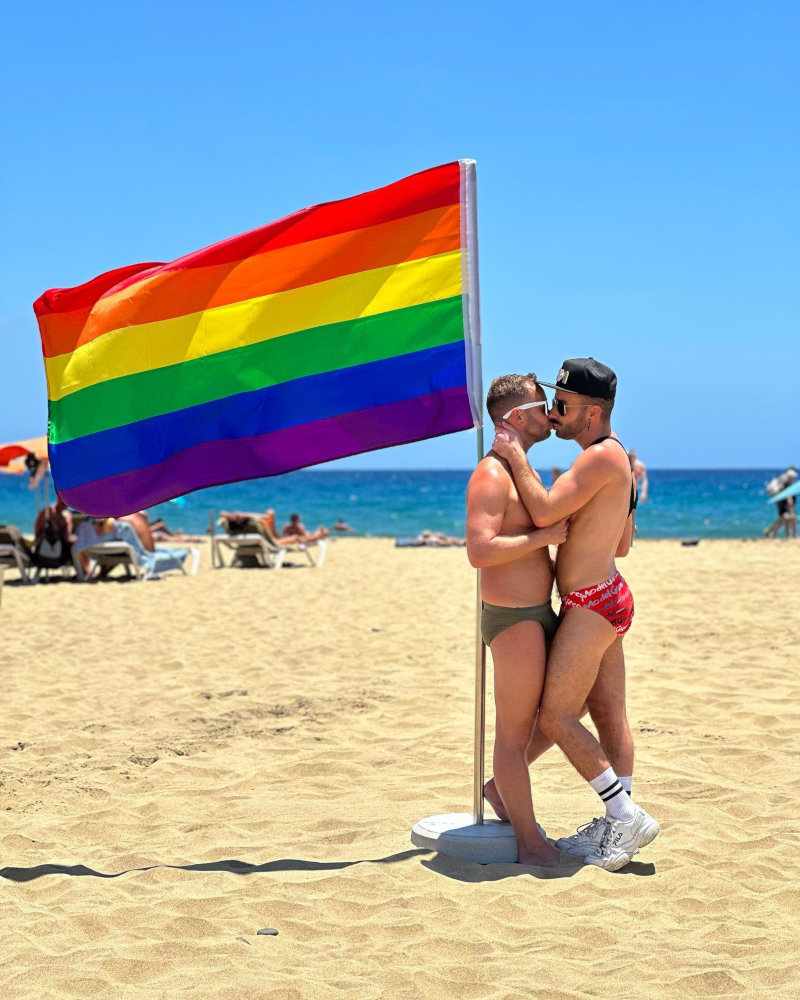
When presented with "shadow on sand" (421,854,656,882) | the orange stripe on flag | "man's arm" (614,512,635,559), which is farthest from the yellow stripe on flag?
"shadow on sand" (421,854,656,882)

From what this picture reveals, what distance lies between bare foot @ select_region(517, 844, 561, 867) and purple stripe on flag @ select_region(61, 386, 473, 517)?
5.17ft

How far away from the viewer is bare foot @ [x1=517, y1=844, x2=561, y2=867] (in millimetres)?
4184

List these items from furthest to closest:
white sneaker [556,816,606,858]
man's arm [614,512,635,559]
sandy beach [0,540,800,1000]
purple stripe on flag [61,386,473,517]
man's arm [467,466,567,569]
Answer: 1. man's arm [614,512,635,559]
2. purple stripe on flag [61,386,473,517]
3. white sneaker [556,816,606,858]
4. man's arm [467,466,567,569]
5. sandy beach [0,540,800,1000]

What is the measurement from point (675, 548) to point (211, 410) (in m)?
18.6

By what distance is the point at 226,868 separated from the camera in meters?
4.30

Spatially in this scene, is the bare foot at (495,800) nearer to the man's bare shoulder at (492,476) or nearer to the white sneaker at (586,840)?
the white sneaker at (586,840)

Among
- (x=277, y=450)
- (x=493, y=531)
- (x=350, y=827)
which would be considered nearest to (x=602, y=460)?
(x=493, y=531)

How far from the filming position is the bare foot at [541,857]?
13.7 feet

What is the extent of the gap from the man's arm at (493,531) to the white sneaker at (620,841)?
3.42 ft

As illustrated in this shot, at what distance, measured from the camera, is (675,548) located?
22.1 metres

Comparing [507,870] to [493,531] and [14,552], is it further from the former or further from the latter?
[14,552]

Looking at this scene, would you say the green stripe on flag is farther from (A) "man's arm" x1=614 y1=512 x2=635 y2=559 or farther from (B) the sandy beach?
(B) the sandy beach

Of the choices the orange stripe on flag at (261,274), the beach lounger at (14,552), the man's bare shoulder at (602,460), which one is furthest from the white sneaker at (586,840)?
the beach lounger at (14,552)

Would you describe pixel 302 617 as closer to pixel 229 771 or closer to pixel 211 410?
A: pixel 229 771
